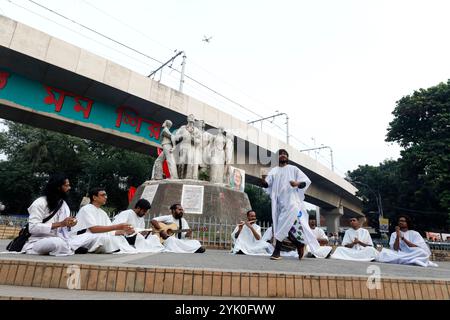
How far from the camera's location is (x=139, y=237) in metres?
5.28

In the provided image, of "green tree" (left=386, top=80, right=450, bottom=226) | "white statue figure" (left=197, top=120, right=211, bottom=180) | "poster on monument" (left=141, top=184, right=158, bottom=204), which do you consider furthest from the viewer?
"green tree" (left=386, top=80, right=450, bottom=226)

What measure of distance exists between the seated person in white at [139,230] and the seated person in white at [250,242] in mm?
1768

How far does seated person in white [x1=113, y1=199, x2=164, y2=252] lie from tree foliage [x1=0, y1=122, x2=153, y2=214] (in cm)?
2759

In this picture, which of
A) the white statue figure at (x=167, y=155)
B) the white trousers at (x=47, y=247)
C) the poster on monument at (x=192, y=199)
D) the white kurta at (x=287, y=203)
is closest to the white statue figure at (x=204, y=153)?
the white statue figure at (x=167, y=155)

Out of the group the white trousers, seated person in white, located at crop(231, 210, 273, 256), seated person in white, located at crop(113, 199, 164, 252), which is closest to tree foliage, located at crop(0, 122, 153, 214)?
seated person in white, located at crop(231, 210, 273, 256)

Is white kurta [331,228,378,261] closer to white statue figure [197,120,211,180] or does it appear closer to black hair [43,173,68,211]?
white statue figure [197,120,211,180]

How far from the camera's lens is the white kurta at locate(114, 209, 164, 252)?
208 inches

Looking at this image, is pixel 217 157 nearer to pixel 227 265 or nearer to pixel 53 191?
pixel 53 191

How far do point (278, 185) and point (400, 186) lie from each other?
79.9 feet

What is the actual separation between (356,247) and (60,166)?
109ft

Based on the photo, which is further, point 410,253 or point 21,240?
point 410,253

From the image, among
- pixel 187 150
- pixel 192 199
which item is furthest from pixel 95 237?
pixel 187 150

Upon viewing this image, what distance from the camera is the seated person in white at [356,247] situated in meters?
6.86

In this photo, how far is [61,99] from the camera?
44.9 ft
